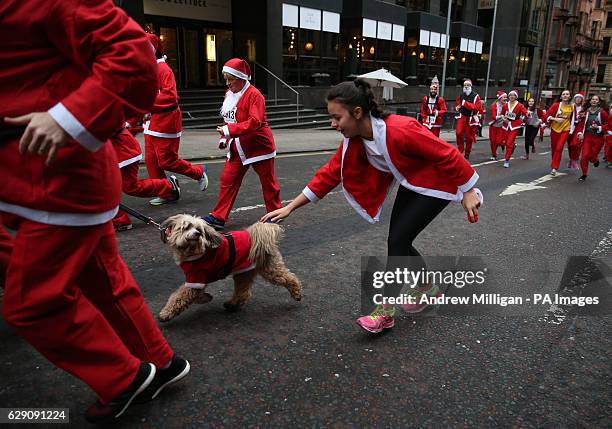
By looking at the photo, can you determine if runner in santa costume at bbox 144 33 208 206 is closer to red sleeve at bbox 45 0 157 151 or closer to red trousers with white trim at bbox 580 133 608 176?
red sleeve at bbox 45 0 157 151

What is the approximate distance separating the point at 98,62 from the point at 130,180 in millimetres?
4391

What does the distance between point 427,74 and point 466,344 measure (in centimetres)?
3310

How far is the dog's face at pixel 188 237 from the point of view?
2953 millimetres

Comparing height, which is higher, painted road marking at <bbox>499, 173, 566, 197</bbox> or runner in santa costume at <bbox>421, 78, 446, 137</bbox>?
runner in santa costume at <bbox>421, 78, 446, 137</bbox>

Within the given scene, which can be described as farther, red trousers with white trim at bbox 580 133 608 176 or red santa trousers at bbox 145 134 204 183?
red trousers with white trim at bbox 580 133 608 176

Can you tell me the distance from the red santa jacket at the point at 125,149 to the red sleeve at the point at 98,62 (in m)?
3.98

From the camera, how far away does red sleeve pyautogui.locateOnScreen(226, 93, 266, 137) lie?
5.30m

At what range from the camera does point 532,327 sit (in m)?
3.43

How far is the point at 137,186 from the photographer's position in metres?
5.87

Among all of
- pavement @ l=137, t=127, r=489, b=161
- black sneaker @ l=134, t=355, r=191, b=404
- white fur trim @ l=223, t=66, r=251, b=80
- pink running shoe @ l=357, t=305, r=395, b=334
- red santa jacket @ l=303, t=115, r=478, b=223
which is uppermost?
white fur trim @ l=223, t=66, r=251, b=80

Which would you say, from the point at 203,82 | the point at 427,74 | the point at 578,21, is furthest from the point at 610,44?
the point at 203,82

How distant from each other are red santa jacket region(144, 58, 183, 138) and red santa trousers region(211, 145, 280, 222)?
1.21 metres

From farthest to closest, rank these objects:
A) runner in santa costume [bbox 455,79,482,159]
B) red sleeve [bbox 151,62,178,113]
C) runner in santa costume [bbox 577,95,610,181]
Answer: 1. runner in santa costume [bbox 455,79,482,159]
2. runner in santa costume [bbox 577,95,610,181]
3. red sleeve [bbox 151,62,178,113]

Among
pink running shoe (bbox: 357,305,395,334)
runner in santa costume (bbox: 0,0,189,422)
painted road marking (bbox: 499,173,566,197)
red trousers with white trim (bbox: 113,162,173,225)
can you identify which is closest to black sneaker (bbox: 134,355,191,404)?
runner in santa costume (bbox: 0,0,189,422)
